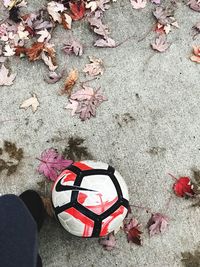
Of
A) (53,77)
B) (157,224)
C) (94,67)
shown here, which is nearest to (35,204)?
(157,224)

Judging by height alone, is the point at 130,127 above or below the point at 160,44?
below

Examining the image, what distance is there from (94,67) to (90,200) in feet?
3.34

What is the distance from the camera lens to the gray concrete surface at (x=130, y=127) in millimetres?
2729

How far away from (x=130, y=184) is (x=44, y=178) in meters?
0.52

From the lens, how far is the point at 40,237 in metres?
2.76

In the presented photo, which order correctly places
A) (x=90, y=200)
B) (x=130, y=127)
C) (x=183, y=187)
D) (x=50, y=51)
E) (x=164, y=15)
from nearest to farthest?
(x=90, y=200) → (x=183, y=187) → (x=130, y=127) → (x=50, y=51) → (x=164, y=15)

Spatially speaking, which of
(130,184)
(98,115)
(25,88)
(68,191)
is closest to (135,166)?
(130,184)

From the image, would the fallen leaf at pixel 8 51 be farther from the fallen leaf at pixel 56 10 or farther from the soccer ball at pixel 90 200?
the soccer ball at pixel 90 200

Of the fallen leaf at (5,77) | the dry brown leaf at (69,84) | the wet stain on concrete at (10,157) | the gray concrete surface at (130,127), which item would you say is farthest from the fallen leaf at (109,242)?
the fallen leaf at (5,77)

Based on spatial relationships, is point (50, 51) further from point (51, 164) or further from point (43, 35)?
point (51, 164)

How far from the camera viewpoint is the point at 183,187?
2820 millimetres

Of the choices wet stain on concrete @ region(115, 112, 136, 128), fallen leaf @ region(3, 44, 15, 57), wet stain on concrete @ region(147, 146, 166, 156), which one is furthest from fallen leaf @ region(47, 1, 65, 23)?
wet stain on concrete @ region(147, 146, 166, 156)

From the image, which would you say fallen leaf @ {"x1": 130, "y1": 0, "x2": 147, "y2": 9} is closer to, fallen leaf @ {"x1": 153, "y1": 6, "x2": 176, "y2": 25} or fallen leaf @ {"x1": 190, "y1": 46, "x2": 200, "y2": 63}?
fallen leaf @ {"x1": 153, "y1": 6, "x2": 176, "y2": 25}

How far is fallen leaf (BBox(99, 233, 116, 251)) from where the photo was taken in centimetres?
271
